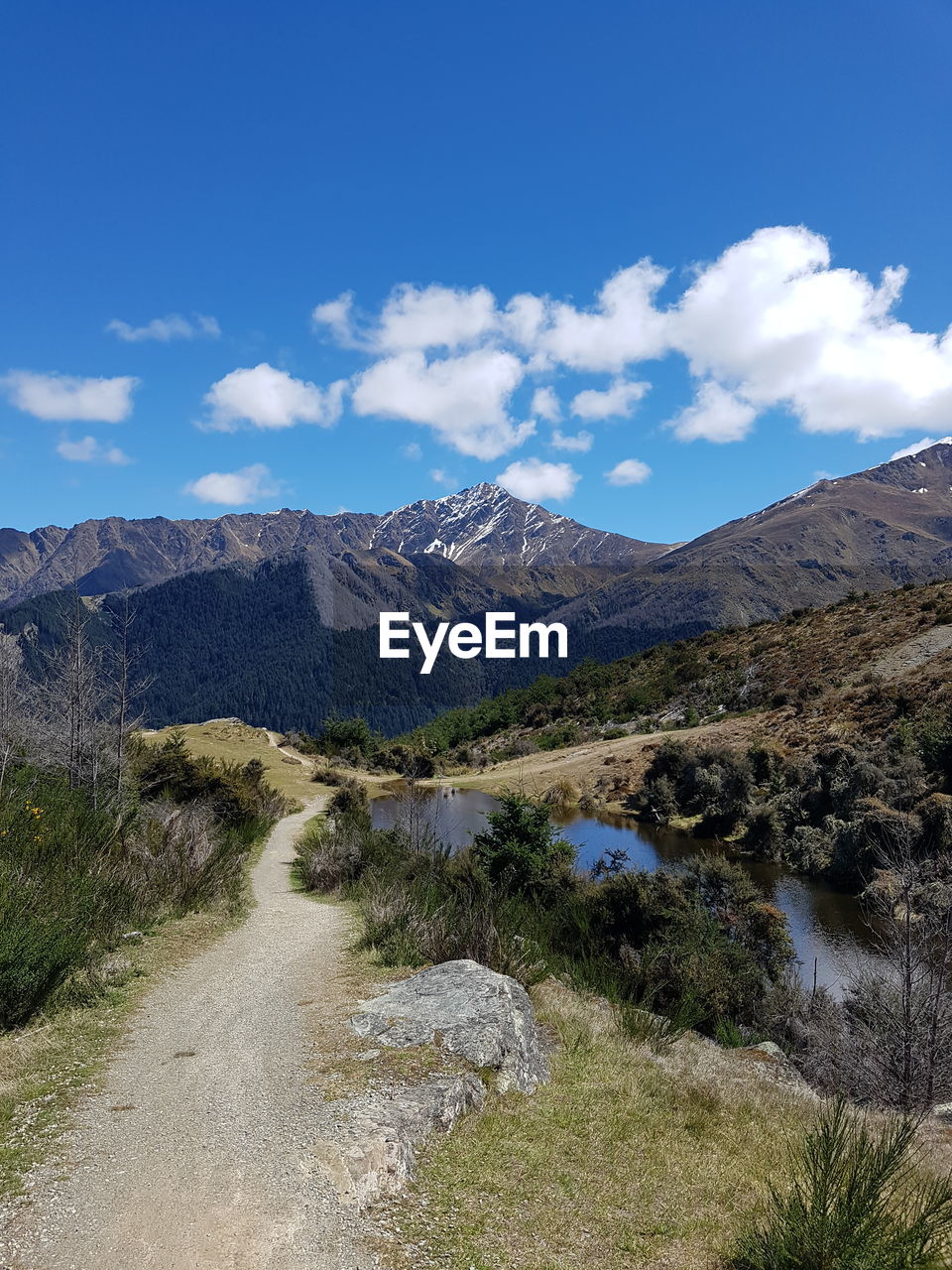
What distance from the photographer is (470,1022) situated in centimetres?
630

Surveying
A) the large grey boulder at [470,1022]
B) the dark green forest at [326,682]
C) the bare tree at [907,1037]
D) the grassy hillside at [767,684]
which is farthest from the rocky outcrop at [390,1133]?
the dark green forest at [326,682]

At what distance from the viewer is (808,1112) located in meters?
6.30

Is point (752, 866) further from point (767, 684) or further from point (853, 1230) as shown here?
point (853, 1230)

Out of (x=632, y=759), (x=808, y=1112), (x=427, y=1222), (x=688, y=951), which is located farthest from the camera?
(x=632, y=759)

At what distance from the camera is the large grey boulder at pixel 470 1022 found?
598 centimetres

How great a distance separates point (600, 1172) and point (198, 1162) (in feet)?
8.48

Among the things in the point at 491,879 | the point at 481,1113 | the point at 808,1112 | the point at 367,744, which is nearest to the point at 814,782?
the point at 491,879

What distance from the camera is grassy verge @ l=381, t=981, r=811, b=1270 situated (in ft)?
13.0

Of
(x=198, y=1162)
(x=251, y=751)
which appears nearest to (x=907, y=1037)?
(x=198, y=1162)

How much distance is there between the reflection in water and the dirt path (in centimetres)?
982

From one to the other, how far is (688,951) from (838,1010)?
2.50 metres

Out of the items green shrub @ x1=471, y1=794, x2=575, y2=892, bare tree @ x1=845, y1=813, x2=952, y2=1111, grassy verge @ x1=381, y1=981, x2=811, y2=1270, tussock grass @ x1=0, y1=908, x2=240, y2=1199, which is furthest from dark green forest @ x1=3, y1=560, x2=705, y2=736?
grassy verge @ x1=381, y1=981, x2=811, y2=1270

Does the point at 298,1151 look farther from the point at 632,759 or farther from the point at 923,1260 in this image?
the point at 632,759

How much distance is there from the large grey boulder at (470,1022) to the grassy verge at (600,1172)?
10.9 inches
